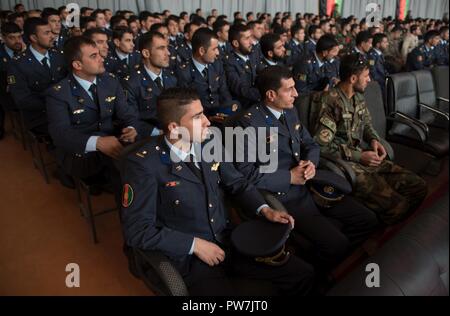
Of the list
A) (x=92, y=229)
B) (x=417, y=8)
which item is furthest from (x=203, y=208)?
(x=417, y=8)

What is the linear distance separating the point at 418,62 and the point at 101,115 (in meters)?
4.81

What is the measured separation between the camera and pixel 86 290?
1799 mm

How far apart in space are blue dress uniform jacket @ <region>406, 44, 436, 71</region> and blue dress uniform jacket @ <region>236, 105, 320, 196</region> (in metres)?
4.05

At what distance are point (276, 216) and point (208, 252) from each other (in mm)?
318

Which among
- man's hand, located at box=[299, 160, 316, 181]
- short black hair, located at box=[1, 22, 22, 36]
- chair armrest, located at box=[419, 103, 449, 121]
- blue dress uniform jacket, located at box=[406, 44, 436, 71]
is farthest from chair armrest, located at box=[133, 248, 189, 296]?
blue dress uniform jacket, located at box=[406, 44, 436, 71]

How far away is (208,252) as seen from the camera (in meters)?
1.33

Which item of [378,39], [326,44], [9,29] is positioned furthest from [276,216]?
[378,39]

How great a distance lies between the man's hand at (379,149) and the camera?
7.54 ft

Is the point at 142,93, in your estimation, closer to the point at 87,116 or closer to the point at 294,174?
the point at 87,116

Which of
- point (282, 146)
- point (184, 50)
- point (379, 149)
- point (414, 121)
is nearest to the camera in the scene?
point (282, 146)

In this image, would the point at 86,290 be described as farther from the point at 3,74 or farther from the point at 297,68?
the point at 297,68

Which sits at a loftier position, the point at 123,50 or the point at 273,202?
the point at 123,50

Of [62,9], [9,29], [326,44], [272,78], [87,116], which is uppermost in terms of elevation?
[62,9]

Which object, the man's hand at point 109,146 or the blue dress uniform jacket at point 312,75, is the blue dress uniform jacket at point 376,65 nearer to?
the blue dress uniform jacket at point 312,75
